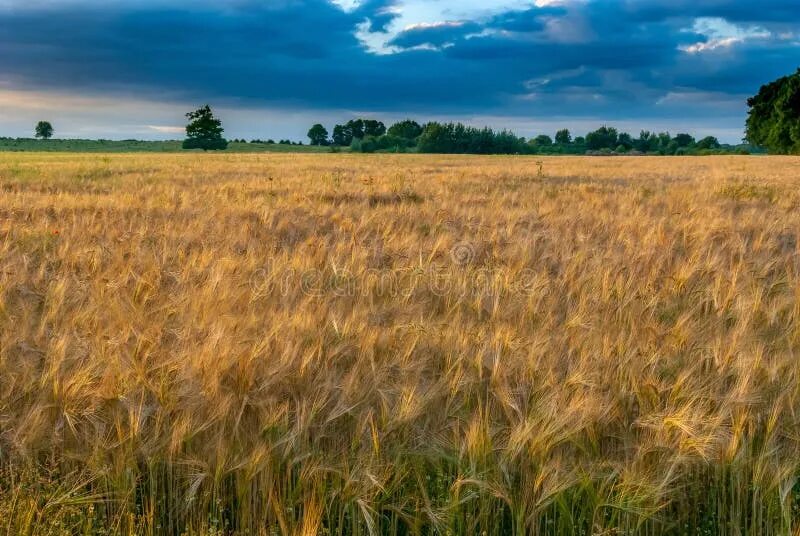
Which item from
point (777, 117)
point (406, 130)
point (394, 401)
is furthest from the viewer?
point (406, 130)

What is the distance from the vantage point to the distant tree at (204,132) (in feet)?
263

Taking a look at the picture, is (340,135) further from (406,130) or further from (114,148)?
(114,148)

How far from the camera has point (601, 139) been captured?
100 m

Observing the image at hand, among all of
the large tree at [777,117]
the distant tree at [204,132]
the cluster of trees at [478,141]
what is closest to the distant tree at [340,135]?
the cluster of trees at [478,141]

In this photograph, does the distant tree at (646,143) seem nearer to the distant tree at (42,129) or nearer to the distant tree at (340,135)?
the distant tree at (340,135)

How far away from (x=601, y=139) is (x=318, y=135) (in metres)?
42.5

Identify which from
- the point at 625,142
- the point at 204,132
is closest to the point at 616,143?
the point at 625,142

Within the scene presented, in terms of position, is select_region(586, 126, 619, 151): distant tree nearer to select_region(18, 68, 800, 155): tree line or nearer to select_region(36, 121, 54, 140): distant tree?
select_region(18, 68, 800, 155): tree line

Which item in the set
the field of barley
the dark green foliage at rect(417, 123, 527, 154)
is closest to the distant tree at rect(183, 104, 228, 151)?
the dark green foliage at rect(417, 123, 527, 154)

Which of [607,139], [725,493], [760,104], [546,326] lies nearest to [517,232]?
[546,326]

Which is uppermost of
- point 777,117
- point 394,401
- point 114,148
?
point 777,117

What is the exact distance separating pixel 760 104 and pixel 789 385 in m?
74.4

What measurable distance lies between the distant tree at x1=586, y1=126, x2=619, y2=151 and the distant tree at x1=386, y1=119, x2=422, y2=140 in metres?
25.0

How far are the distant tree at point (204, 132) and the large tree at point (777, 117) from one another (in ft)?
187
